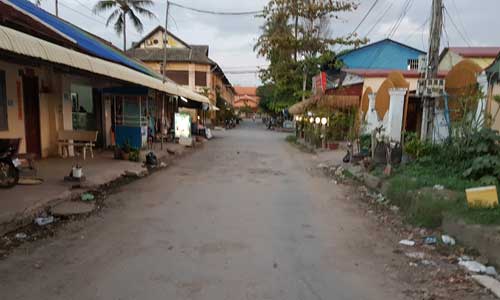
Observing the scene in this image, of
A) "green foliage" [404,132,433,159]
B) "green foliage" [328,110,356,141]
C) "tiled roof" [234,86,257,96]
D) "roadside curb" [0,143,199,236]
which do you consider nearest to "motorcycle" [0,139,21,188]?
"roadside curb" [0,143,199,236]

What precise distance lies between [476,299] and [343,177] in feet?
26.6

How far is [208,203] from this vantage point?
812 centimetres

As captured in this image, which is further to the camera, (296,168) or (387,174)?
(296,168)

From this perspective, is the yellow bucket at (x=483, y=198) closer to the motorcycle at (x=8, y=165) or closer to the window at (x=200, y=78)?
the motorcycle at (x=8, y=165)

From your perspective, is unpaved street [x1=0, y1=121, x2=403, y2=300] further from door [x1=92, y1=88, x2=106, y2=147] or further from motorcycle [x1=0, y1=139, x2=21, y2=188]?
door [x1=92, y1=88, x2=106, y2=147]

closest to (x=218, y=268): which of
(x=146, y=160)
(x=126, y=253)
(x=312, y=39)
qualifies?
(x=126, y=253)

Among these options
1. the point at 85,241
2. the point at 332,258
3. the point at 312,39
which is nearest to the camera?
the point at 332,258

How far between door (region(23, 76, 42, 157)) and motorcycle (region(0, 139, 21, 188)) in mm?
3785

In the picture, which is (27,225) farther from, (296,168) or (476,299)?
(296,168)

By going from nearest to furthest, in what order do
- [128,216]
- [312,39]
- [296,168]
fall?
[128,216] < [296,168] < [312,39]

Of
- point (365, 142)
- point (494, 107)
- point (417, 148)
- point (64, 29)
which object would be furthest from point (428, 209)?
point (64, 29)

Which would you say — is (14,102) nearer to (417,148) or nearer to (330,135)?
(417,148)

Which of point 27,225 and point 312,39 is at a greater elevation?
point 312,39

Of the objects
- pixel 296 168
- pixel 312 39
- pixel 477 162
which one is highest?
pixel 312 39
